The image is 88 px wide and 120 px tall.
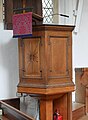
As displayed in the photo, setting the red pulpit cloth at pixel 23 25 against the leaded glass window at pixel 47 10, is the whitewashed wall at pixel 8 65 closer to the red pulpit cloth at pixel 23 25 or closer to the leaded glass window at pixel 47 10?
the red pulpit cloth at pixel 23 25

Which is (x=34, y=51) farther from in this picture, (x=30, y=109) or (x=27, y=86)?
(x=30, y=109)

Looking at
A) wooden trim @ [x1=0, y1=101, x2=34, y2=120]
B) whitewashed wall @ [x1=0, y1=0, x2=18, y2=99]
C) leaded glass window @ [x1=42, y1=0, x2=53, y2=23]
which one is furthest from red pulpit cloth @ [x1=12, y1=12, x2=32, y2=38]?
leaded glass window @ [x1=42, y1=0, x2=53, y2=23]

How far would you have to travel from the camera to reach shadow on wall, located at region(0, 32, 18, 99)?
143 inches

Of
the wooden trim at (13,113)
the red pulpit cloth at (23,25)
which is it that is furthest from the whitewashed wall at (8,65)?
the red pulpit cloth at (23,25)

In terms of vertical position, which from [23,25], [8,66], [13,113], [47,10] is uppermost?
[47,10]

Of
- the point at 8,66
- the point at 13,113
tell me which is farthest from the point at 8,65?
the point at 13,113

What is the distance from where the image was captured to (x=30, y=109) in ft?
11.3

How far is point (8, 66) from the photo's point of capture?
3.70 metres

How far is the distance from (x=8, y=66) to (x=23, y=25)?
3.14 feet

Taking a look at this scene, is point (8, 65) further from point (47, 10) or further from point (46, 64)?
point (47, 10)

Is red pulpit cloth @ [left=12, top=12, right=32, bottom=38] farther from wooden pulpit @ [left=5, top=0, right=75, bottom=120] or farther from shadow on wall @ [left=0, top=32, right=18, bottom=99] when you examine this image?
shadow on wall @ [left=0, top=32, right=18, bottom=99]

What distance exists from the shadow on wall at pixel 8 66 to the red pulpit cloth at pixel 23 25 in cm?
66

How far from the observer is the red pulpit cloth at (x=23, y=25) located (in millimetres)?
2905

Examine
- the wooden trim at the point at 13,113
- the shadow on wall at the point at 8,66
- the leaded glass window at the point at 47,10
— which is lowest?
the wooden trim at the point at 13,113
